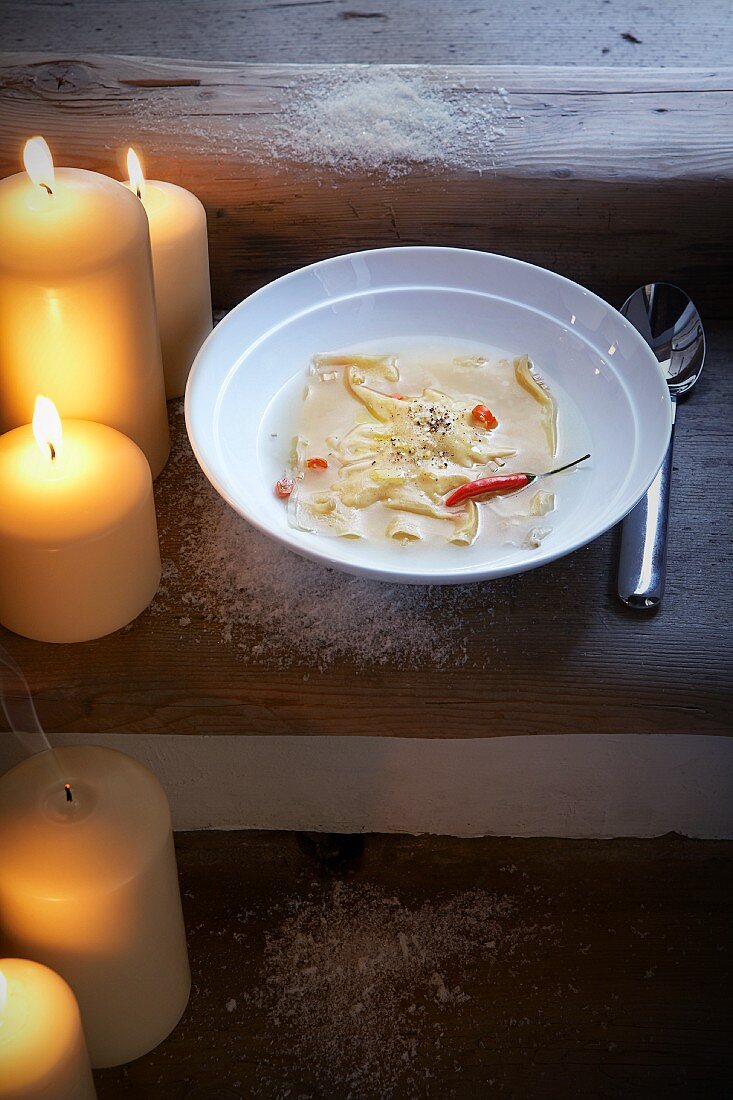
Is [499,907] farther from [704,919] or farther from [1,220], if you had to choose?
[1,220]

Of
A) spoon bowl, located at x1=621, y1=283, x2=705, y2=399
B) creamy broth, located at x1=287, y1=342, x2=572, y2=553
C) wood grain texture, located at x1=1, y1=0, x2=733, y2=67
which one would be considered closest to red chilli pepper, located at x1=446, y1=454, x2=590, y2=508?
creamy broth, located at x1=287, y1=342, x2=572, y2=553

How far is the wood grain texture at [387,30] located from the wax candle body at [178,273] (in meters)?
0.49

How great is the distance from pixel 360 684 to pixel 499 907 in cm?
33

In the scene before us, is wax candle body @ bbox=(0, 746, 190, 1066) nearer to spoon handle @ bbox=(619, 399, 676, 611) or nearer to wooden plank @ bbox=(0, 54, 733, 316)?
spoon handle @ bbox=(619, 399, 676, 611)

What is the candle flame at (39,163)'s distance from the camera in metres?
0.67

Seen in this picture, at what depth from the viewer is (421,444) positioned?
2.53 feet

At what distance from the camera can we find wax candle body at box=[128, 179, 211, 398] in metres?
0.83

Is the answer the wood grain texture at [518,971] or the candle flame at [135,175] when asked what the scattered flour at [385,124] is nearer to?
the candle flame at [135,175]

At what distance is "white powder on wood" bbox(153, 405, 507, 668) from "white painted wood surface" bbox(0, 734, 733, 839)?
0.14 metres

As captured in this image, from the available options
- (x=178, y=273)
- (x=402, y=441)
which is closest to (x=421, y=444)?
(x=402, y=441)

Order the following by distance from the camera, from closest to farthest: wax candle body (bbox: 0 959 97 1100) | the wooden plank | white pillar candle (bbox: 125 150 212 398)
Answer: wax candle body (bbox: 0 959 97 1100), white pillar candle (bbox: 125 150 212 398), the wooden plank

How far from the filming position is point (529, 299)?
2.85 ft

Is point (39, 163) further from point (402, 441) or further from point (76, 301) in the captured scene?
point (402, 441)

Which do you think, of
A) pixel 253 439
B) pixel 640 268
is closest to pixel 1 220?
pixel 253 439
